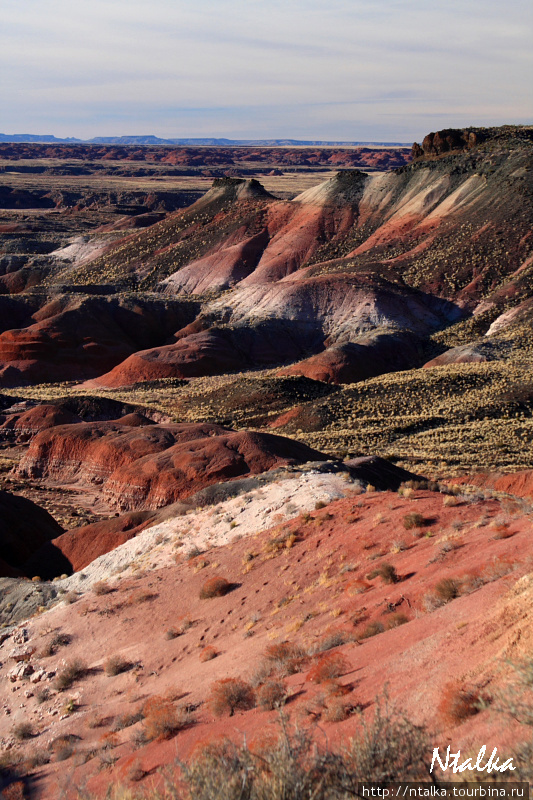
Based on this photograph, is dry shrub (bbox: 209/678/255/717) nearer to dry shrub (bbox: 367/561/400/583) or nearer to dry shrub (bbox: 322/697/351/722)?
dry shrub (bbox: 322/697/351/722)

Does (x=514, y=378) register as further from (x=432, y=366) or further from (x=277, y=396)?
(x=277, y=396)

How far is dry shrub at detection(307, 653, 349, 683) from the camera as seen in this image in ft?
28.2

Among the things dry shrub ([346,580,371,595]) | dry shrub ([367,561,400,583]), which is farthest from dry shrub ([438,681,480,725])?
dry shrub ([346,580,371,595])

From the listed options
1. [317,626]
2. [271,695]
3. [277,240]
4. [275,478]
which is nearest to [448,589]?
[317,626]

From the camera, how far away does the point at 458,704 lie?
652 centimetres

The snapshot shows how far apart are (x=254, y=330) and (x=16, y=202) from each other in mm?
116869

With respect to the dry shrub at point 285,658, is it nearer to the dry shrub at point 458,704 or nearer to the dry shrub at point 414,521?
the dry shrub at point 458,704

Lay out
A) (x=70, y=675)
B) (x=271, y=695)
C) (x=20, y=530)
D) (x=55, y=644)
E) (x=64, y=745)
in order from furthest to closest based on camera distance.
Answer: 1. (x=20, y=530)
2. (x=55, y=644)
3. (x=70, y=675)
4. (x=64, y=745)
5. (x=271, y=695)

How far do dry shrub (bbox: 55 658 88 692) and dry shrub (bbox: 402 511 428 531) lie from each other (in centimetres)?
648

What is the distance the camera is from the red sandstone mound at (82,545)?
21203mm

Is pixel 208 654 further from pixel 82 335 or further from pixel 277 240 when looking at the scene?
pixel 277 240

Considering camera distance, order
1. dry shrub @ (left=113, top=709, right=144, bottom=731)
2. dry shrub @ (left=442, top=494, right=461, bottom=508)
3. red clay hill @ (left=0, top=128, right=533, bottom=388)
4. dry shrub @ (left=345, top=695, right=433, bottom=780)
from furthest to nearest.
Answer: red clay hill @ (left=0, top=128, right=533, bottom=388)
dry shrub @ (left=442, top=494, right=461, bottom=508)
dry shrub @ (left=113, top=709, right=144, bottom=731)
dry shrub @ (left=345, top=695, right=433, bottom=780)

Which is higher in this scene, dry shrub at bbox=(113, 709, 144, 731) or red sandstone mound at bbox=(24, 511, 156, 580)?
dry shrub at bbox=(113, 709, 144, 731)

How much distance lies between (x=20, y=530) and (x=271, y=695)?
16168 mm
